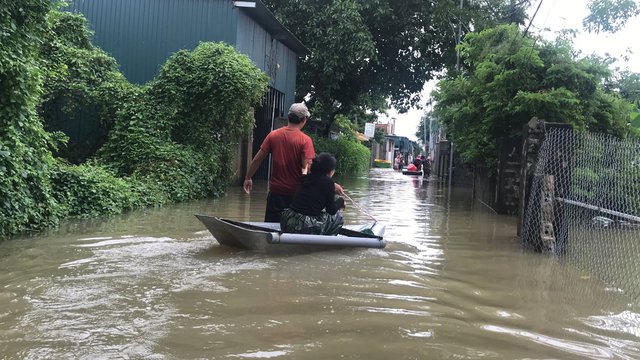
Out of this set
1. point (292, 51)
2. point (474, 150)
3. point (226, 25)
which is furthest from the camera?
point (292, 51)

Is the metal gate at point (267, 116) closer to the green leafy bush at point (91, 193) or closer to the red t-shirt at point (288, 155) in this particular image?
the green leafy bush at point (91, 193)

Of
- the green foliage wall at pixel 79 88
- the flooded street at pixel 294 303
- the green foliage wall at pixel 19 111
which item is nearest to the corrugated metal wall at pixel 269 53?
the green foliage wall at pixel 79 88

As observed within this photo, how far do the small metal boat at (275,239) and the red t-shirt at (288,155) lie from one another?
24.2 inches

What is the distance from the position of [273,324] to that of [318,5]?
2190 cm

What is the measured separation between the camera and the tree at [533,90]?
1105 cm

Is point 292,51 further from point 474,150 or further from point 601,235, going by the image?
point 601,235

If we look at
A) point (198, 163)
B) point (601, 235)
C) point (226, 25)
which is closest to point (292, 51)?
point (226, 25)

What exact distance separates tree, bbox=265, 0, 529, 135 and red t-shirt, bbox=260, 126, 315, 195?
1403 cm

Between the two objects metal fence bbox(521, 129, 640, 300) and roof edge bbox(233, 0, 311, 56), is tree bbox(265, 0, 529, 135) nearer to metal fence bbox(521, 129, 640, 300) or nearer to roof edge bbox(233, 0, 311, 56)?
roof edge bbox(233, 0, 311, 56)

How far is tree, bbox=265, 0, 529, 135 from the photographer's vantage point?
23.2 metres

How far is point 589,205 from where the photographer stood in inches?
271

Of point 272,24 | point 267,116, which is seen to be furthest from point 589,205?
point 267,116

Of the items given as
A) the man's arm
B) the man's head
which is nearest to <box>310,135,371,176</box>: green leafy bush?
the man's arm

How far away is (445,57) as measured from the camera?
89.0 feet
